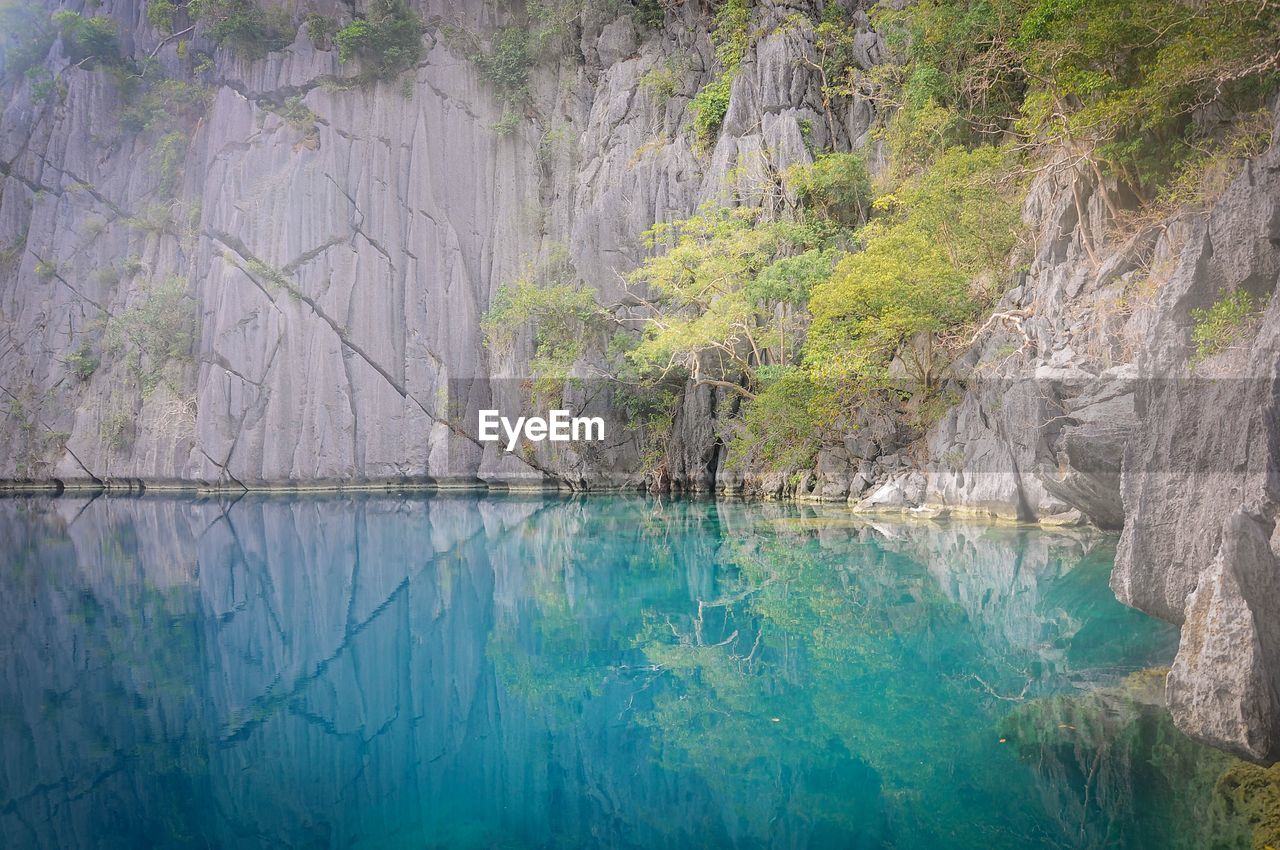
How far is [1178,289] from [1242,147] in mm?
4212

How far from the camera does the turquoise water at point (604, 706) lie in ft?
13.4

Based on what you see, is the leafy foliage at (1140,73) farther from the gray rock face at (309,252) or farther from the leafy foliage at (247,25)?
the leafy foliage at (247,25)

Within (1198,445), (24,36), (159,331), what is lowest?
(1198,445)

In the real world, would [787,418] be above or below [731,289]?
below

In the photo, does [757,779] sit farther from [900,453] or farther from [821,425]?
[821,425]

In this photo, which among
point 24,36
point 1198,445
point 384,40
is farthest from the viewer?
point 24,36

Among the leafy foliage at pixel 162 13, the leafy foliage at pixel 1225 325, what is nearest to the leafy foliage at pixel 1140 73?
the leafy foliage at pixel 1225 325

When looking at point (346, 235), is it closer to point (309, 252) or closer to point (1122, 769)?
point (309, 252)

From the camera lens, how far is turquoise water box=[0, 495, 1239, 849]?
4090 millimetres

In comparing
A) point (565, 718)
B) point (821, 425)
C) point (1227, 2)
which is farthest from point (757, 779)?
point (821, 425)

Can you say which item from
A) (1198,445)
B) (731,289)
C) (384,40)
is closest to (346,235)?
(384,40)

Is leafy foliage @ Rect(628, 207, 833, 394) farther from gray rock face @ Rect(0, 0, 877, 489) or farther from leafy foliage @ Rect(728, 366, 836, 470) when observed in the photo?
gray rock face @ Rect(0, 0, 877, 489)

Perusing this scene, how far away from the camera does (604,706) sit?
5828mm

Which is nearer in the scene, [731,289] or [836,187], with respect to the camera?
[731,289]
